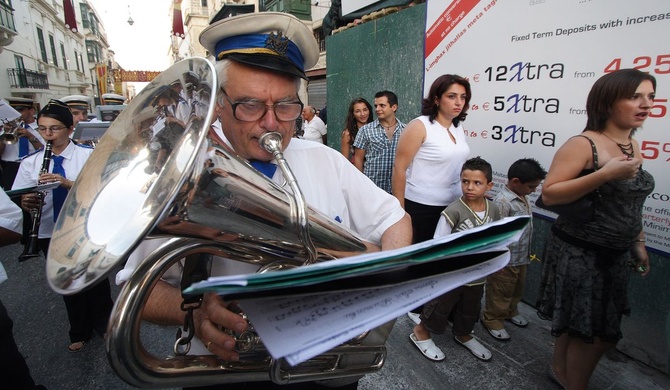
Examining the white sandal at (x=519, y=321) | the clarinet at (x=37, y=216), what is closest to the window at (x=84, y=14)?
the clarinet at (x=37, y=216)

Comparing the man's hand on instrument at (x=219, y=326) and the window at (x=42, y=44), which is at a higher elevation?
the window at (x=42, y=44)

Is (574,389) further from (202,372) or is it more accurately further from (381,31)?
(381,31)

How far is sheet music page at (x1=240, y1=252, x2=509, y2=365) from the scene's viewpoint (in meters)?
0.49

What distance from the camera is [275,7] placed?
16.2 meters

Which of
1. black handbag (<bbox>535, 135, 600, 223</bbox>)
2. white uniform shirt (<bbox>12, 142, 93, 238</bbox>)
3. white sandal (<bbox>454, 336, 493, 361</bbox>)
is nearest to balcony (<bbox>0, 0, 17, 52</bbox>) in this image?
white uniform shirt (<bbox>12, 142, 93, 238</bbox>)

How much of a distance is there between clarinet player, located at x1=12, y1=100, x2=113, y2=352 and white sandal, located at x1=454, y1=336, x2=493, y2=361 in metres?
2.83

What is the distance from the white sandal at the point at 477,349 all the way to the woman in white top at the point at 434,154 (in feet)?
2.66

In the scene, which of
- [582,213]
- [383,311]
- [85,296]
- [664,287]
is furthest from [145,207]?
[664,287]

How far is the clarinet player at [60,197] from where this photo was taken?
2.59m


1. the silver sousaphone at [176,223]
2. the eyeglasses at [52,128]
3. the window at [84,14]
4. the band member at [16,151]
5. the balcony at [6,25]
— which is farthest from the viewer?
the window at [84,14]

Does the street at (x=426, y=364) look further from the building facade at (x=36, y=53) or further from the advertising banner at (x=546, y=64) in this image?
the building facade at (x=36, y=53)

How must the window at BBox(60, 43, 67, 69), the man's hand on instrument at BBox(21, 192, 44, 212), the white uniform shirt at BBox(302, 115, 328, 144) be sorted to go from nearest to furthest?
the man's hand on instrument at BBox(21, 192, 44, 212)
the white uniform shirt at BBox(302, 115, 328, 144)
the window at BBox(60, 43, 67, 69)

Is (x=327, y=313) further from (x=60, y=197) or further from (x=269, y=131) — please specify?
(x=60, y=197)

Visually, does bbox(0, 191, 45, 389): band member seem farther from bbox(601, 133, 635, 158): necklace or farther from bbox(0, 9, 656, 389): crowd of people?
bbox(601, 133, 635, 158): necklace
